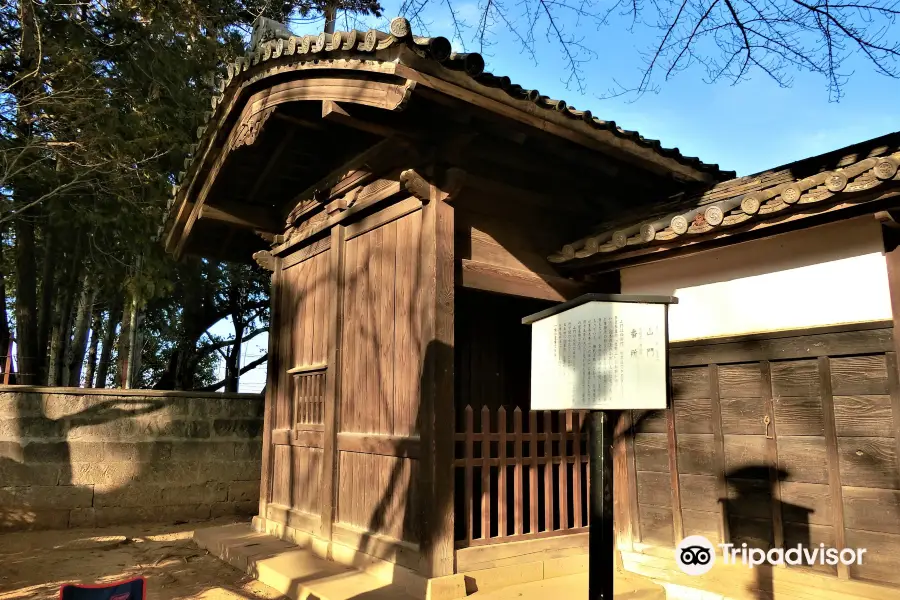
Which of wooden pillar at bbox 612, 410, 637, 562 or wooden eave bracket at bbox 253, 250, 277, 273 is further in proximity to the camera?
wooden eave bracket at bbox 253, 250, 277, 273

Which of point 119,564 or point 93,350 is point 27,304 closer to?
point 119,564

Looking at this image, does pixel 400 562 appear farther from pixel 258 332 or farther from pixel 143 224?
pixel 258 332

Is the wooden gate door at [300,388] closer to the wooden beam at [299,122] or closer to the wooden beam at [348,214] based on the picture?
the wooden beam at [348,214]

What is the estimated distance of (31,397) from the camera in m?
8.09

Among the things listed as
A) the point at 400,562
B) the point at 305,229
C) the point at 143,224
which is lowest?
the point at 400,562

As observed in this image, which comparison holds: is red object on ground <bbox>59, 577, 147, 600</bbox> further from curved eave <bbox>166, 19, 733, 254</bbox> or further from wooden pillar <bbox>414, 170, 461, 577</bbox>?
curved eave <bbox>166, 19, 733, 254</bbox>

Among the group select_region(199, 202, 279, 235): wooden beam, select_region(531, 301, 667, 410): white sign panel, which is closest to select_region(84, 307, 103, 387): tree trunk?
select_region(199, 202, 279, 235): wooden beam

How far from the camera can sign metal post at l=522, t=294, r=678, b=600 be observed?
111 inches

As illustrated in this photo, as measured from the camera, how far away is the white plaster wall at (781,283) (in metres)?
4.06

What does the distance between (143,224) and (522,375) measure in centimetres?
641

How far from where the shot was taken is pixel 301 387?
6.75 m

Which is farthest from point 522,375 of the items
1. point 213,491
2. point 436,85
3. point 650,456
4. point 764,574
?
point 213,491

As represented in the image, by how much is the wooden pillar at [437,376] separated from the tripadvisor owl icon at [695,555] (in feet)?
5.92

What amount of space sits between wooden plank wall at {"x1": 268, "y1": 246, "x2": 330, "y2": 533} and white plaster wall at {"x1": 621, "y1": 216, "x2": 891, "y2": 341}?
131 inches
